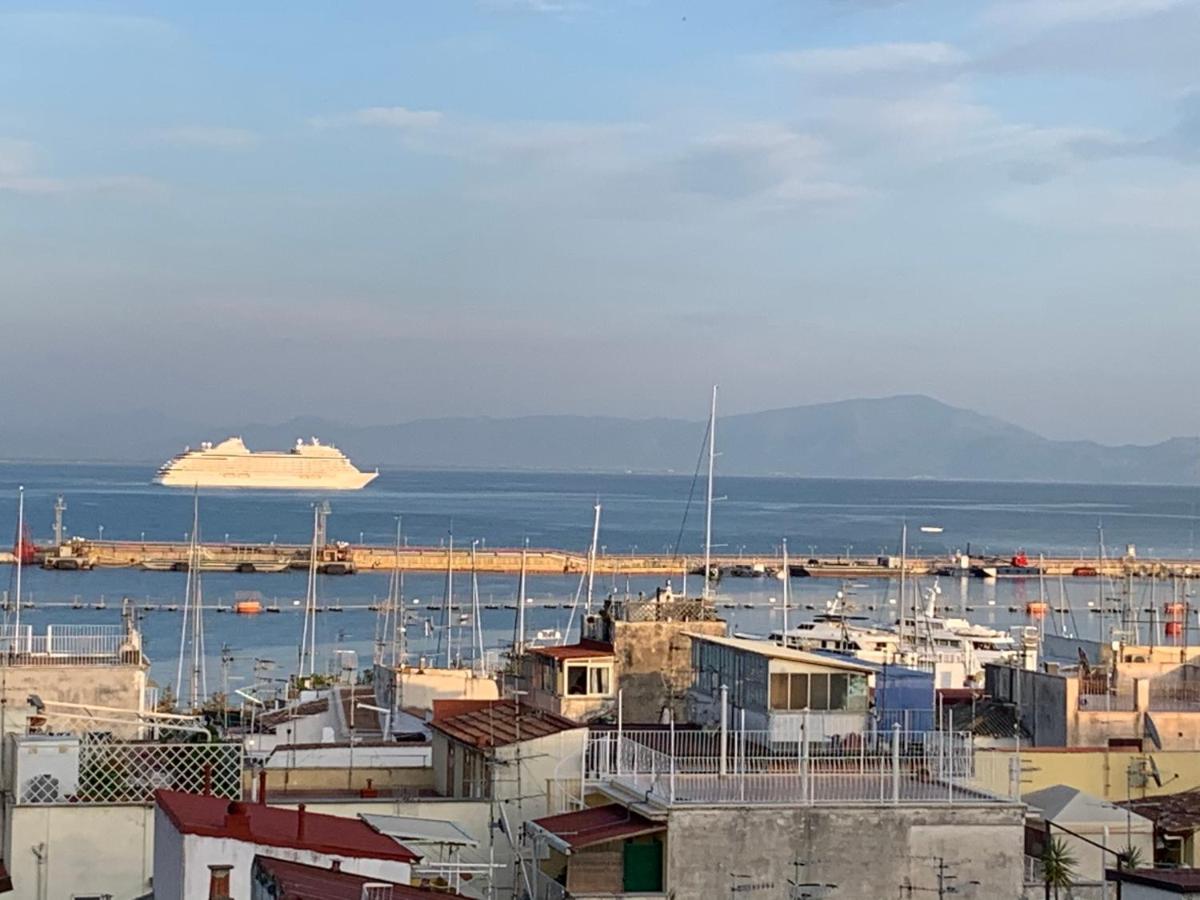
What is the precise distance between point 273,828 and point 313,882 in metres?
1.86

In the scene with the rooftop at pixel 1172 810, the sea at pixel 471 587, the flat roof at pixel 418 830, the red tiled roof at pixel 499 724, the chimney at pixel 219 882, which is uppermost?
the chimney at pixel 219 882

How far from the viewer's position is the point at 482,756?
18.2m

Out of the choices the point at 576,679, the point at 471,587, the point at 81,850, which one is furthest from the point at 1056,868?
the point at 471,587

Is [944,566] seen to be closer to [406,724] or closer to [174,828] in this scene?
[406,724]

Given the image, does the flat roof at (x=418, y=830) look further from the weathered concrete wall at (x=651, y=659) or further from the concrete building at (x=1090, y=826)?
the weathered concrete wall at (x=651, y=659)

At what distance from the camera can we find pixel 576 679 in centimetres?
2441

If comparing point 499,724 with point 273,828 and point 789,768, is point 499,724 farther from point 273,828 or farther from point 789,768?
point 273,828

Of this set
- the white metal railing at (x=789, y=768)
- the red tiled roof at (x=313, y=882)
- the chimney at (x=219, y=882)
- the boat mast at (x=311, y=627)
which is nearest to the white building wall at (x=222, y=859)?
the red tiled roof at (x=313, y=882)

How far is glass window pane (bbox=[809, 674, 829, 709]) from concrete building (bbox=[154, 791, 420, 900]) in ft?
20.0

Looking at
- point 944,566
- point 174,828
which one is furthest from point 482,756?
point 944,566

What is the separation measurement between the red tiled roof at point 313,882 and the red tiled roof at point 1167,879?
3.72 m

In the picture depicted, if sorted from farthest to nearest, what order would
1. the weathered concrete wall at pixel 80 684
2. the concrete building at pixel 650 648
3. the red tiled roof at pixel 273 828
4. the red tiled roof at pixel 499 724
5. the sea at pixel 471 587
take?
1. the sea at pixel 471 587
2. the concrete building at pixel 650 648
3. the weathered concrete wall at pixel 80 684
4. the red tiled roof at pixel 499 724
5. the red tiled roof at pixel 273 828

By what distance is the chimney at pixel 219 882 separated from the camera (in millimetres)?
9547

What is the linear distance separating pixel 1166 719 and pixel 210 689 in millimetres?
34827
